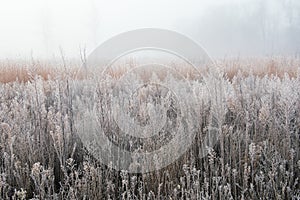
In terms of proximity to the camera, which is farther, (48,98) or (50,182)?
(48,98)

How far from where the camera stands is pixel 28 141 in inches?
117

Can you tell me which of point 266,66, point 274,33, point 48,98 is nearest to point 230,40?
point 274,33

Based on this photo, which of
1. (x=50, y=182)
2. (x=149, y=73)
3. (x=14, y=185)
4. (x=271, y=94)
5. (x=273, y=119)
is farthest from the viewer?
(x=149, y=73)

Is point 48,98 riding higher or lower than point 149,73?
lower

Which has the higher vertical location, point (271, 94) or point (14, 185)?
point (271, 94)

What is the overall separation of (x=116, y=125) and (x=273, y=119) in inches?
54.1

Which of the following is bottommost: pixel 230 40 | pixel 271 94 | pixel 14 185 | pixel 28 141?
pixel 14 185

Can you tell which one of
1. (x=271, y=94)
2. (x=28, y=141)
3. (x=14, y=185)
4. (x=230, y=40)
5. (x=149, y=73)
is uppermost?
(x=230, y=40)

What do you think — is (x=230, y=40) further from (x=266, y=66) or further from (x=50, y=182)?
(x=50, y=182)

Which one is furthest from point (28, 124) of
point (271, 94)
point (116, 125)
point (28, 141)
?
point (271, 94)

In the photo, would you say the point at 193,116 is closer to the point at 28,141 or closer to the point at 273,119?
the point at 273,119

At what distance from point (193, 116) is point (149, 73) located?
463 cm

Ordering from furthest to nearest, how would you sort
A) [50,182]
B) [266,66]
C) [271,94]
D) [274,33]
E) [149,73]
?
1. [274,33]
2. [266,66]
3. [149,73]
4. [271,94]
5. [50,182]

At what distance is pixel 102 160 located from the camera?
→ 2.94 m
